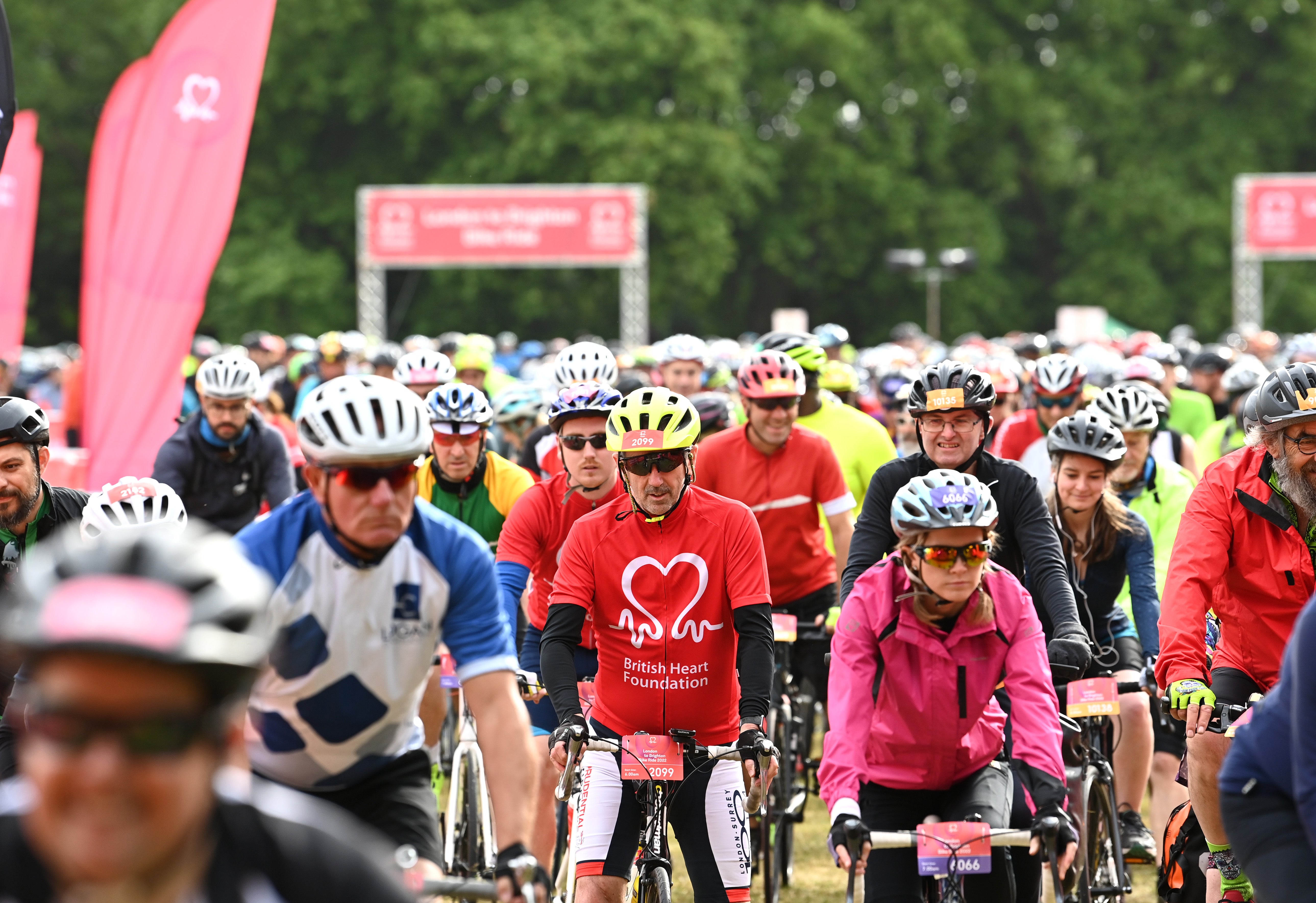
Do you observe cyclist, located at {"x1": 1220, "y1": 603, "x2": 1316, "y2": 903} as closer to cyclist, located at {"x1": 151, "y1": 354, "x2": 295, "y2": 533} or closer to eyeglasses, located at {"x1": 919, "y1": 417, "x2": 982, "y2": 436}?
eyeglasses, located at {"x1": 919, "y1": 417, "x2": 982, "y2": 436}

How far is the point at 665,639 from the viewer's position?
629 cm

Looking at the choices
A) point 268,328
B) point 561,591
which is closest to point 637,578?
point 561,591

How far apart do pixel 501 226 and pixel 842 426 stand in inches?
897

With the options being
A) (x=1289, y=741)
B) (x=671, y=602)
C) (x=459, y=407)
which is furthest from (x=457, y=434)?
(x=1289, y=741)

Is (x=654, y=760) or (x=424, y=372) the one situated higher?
(x=424, y=372)

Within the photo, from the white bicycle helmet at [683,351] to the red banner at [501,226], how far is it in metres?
18.0

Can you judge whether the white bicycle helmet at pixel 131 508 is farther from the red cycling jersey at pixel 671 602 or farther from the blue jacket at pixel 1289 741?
the blue jacket at pixel 1289 741

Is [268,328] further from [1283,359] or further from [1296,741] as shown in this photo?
[1296,741]

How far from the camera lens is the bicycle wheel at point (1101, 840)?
7496mm

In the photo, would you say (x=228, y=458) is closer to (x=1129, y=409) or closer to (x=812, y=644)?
(x=812, y=644)

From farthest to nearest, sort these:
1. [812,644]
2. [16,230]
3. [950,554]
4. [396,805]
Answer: [16,230] → [812,644] → [950,554] → [396,805]

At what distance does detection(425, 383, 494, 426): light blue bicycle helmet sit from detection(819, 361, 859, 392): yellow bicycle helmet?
14.8 feet

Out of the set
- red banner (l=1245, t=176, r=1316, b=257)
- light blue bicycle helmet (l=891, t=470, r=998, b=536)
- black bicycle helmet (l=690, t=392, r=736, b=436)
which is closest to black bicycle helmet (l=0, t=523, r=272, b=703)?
light blue bicycle helmet (l=891, t=470, r=998, b=536)

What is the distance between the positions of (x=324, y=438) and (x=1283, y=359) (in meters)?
17.7
